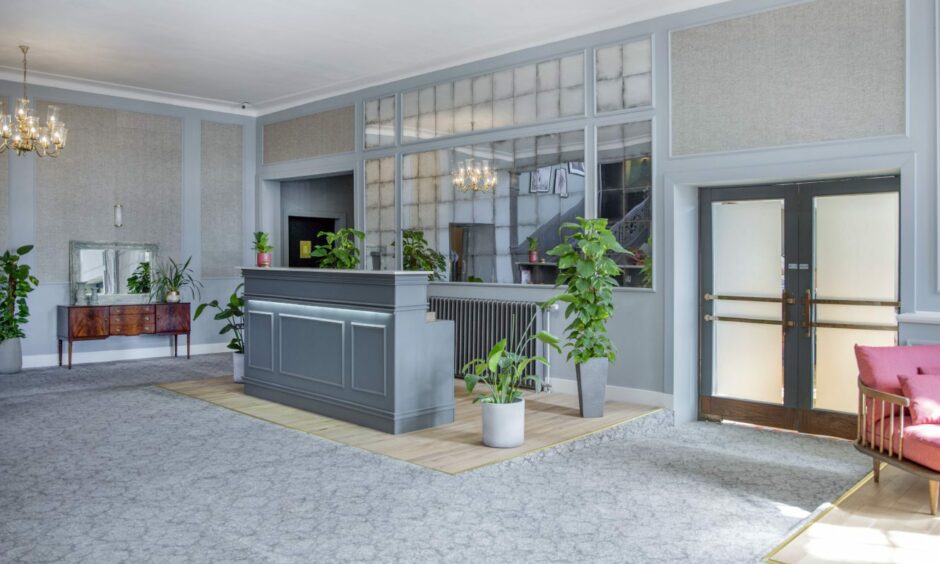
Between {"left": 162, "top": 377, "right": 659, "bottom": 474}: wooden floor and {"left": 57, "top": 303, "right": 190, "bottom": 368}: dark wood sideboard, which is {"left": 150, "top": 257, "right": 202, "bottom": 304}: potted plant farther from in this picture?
{"left": 162, "top": 377, "right": 659, "bottom": 474}: wooden floor

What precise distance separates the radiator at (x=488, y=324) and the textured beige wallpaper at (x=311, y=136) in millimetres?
2630

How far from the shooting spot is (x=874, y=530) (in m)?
3.54

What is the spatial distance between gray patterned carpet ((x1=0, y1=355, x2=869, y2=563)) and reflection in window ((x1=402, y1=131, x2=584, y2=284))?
6.87 ft

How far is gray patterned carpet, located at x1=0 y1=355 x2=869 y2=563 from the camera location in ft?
11.1

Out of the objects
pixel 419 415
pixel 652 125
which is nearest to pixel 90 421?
pixel 419 415

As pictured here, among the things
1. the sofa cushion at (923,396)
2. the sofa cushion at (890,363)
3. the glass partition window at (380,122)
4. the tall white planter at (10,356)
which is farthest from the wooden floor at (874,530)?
the tall white planter at (10,356)

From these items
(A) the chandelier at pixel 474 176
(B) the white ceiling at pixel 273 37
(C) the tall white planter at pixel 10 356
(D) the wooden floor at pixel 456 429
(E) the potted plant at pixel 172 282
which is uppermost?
(B) the white ceiling at pixel 273 37

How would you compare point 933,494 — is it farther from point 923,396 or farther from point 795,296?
point 795,296

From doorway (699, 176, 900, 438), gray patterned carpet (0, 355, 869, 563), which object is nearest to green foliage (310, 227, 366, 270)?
gray patterned carpet (0, 355, 869, 563)

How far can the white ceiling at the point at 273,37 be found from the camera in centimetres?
613

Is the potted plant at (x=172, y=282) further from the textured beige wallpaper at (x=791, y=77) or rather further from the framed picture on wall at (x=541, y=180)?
the textured beige wallpaper at (x=791, y=77)

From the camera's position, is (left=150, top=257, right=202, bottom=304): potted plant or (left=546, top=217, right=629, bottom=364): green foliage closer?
(left=546, top=217, right=629, bottom=364): green foliage

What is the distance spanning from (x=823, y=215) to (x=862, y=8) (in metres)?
1.46

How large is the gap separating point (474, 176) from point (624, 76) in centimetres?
188
